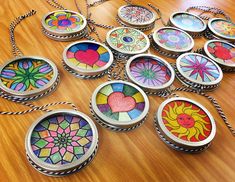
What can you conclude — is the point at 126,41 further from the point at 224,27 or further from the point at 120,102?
the point at 224,27

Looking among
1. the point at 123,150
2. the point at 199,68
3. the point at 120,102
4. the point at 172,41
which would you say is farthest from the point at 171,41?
the point at 123,150

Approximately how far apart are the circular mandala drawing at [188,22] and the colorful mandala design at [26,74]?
1.76ft

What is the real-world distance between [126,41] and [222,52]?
34 cm

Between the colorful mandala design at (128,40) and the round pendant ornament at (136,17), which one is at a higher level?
the round pendant ornament at (136,17)

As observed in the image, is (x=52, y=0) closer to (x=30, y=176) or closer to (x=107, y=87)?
(x=107, y=87)

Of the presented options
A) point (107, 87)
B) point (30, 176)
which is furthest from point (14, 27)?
point (30, 176)

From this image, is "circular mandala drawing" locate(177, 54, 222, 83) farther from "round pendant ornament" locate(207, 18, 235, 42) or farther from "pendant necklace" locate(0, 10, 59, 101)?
"pendant necklace" locate(0, 10, 59, 101)

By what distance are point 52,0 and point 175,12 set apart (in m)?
0.49

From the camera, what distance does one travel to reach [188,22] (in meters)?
1.05

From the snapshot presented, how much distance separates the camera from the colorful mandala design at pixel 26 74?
0.71 m

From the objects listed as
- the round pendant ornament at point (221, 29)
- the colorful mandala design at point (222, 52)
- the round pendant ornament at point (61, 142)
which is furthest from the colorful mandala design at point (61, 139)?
the round pendant ornament at point (221, 29)

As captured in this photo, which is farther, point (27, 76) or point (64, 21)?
point (64, 21)

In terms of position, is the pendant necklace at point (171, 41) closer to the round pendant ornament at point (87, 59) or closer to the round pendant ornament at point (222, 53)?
the round pendant ornament at point (222, 53)

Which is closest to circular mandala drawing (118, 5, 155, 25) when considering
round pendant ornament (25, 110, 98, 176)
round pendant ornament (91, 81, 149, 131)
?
round pendant ornament (91, 81, 149, 131)
